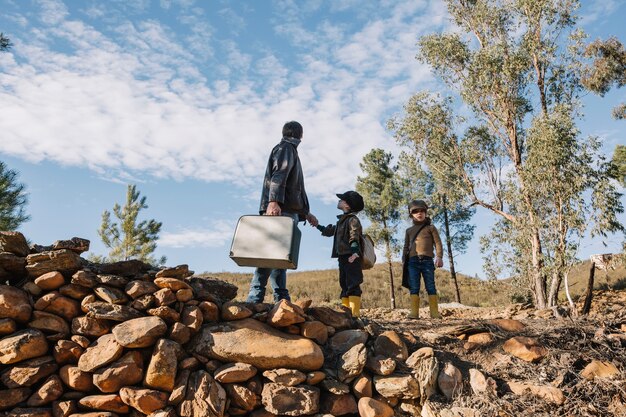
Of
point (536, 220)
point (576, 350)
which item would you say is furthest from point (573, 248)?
point (576, 350)

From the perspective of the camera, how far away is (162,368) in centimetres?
389

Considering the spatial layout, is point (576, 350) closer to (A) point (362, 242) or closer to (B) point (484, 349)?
(B) point (484, 349)

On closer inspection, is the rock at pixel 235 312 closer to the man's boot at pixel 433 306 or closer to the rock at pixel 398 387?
the rock at pixel 398 387

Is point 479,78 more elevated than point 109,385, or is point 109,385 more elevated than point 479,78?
point 479,78

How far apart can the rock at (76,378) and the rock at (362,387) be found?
7.30ft

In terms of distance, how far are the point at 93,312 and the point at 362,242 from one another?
3142mm

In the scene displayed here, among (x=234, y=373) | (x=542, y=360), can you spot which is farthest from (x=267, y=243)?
(x=542, y=360)

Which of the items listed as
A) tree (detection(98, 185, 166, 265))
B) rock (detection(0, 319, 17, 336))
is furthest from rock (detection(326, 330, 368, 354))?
tree (detection(98, 185, 166, 265))

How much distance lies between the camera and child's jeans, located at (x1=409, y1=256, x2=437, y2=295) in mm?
6902

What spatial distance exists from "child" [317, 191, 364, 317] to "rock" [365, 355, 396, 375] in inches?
52.7

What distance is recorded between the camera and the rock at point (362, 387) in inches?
Result: 166

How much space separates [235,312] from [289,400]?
93 centimetres

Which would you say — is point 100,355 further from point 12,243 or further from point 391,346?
point 391,346

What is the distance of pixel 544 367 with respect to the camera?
14.9 feet
